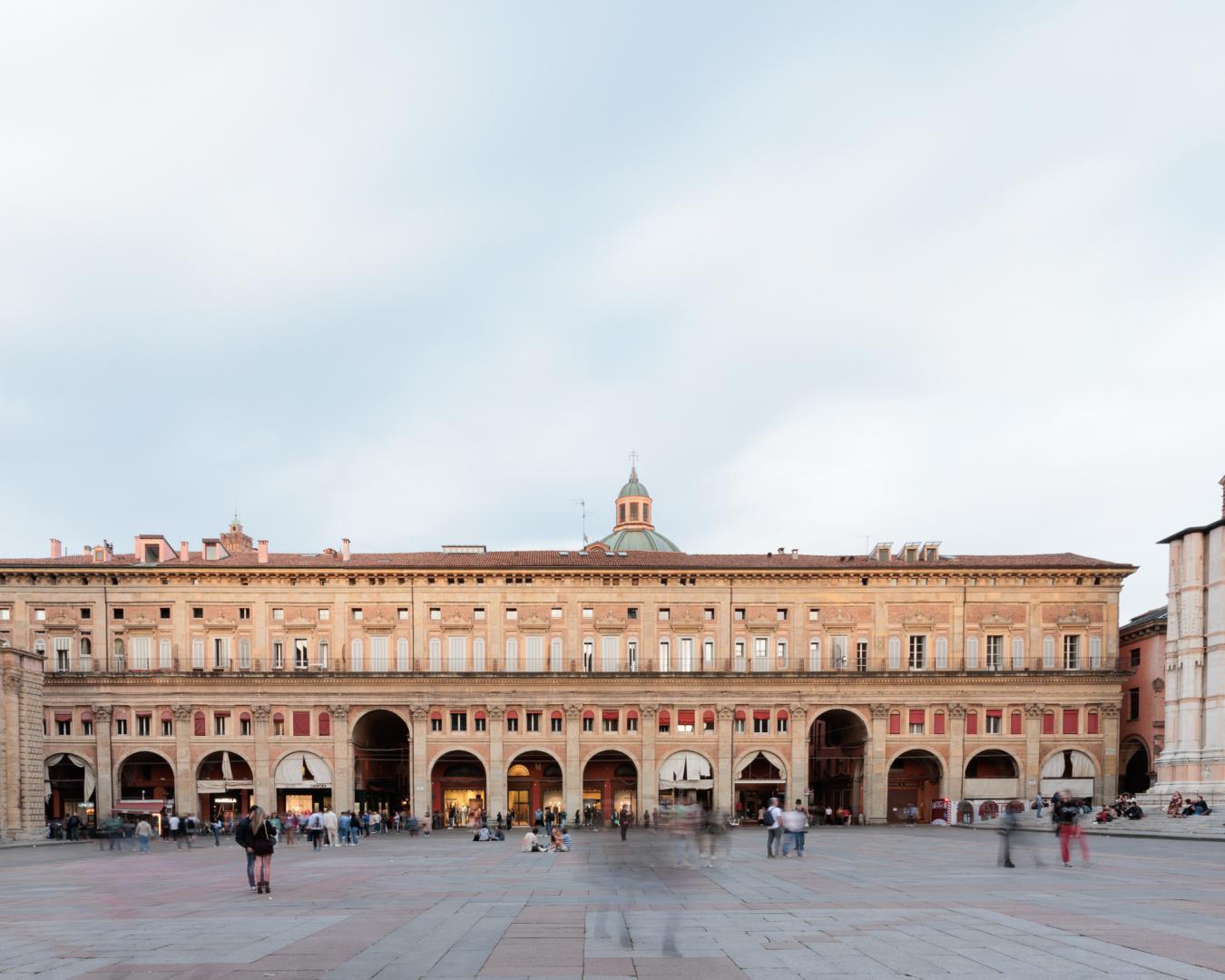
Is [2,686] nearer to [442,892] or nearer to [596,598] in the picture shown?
[596,598]

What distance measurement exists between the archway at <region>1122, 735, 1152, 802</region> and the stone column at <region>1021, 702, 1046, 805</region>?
6.25m

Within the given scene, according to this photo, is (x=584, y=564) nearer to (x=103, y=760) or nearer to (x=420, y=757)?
(x=420, y=757)

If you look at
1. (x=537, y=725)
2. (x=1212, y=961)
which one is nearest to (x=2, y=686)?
(x=537, y=725)

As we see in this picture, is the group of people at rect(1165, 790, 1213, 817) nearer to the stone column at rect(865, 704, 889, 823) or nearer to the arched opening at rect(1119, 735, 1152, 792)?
the stone column at rect(865, 704, 889, 823)

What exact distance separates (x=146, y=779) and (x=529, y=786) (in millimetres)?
21566

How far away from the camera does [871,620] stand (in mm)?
64188

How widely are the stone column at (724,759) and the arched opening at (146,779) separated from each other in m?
30.2

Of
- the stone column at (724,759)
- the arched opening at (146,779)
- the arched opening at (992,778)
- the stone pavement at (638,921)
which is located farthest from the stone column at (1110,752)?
the arched opening at (146,779)

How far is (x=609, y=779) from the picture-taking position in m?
64.8

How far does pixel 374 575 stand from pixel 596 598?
41.4 feet

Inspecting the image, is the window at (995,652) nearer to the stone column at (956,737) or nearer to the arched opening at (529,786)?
the stone column at (956,737)

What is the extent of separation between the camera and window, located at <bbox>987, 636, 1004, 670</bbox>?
6338cm

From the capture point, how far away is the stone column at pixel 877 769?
62.2 meters

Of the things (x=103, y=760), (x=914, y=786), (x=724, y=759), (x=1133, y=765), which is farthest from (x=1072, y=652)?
(x=103, y=760)
